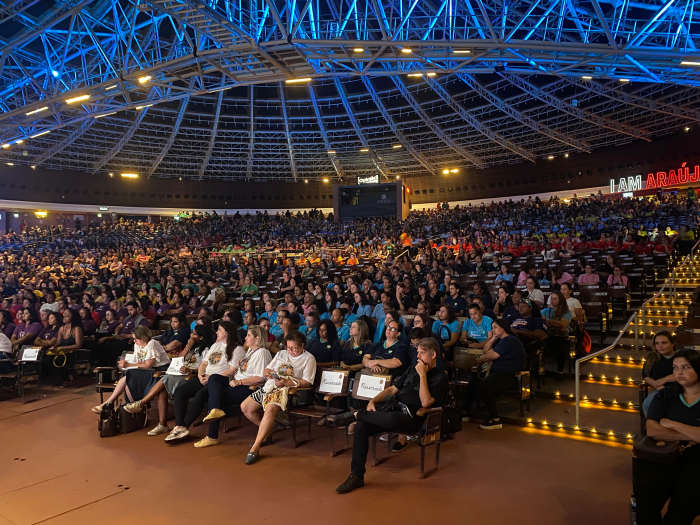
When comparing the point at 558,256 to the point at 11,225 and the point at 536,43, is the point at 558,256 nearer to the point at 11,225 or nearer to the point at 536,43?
the point at 536,43

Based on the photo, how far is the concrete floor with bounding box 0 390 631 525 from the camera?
155 inches

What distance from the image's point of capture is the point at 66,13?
14617 millimetres

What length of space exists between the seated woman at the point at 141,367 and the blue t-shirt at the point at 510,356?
4178 mm

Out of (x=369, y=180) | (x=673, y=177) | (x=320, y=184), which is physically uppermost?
(x=320, y=184)

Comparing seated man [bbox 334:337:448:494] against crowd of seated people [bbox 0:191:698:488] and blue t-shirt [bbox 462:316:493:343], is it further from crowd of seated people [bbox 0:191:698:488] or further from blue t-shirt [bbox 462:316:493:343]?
blue t-shirt [bbox 462:316:493:343]

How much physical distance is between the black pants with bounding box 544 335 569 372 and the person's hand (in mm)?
3770

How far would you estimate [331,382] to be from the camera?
5.62 m

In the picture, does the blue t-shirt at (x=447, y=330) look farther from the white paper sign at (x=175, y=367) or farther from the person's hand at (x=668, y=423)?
the person's hand at (x=668, y=423)

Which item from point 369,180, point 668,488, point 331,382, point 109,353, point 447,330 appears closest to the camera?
point 668,488

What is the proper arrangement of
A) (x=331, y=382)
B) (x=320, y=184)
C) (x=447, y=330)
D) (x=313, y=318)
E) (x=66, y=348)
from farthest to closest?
(x=320, y=184)
(x=66, y=348)
(x=313, y=318)
(x=447, y=330)
(x=331, y=382)

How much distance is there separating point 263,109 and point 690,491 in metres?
31.8

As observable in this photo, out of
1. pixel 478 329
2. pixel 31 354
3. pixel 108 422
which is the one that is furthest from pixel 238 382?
pixel 31 354

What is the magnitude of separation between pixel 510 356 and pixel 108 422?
15.5 feet

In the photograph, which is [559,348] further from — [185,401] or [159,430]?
[159,430]
